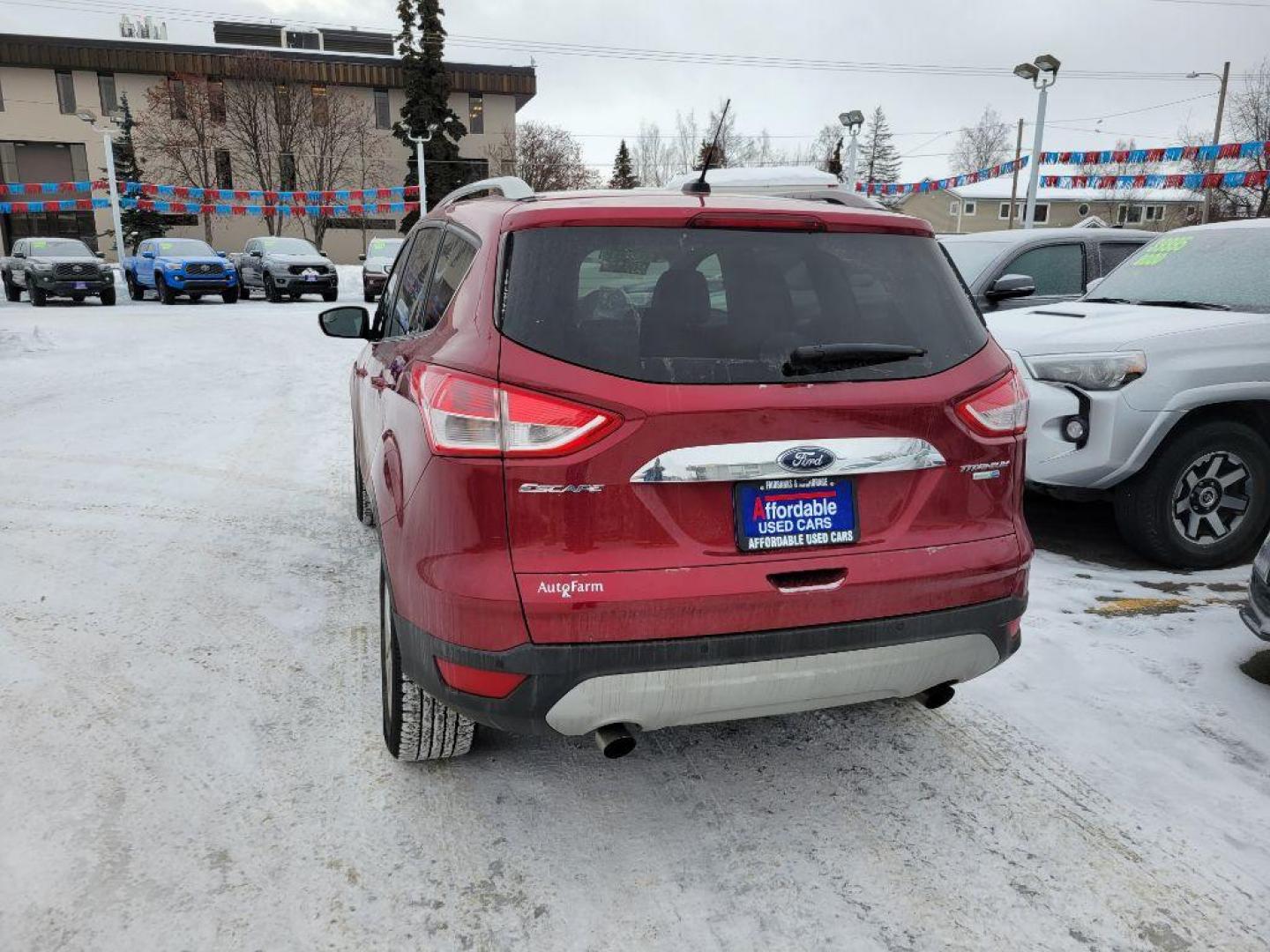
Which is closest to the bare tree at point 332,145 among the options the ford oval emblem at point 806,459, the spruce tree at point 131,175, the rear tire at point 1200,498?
the spruce tree at point 131,175

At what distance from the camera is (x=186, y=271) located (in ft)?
75.6

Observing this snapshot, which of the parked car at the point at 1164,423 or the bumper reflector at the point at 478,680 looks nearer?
the bumper reflector at the point at 478,680

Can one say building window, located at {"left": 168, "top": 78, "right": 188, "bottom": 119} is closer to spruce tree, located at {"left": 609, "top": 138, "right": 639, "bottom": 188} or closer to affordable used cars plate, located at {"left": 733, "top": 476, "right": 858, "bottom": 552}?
spruce tree, located at {"left": 609, "top": 138, "right": 639, "bottom": 188}

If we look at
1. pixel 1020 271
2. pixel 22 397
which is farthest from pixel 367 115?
pixel 1020 271

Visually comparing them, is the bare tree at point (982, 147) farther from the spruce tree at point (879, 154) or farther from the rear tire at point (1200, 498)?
the rear tire at point (1200, 498)

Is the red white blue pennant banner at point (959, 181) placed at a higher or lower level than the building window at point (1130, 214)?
lower

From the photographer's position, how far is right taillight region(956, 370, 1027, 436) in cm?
246

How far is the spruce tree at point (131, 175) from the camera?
1674 inches

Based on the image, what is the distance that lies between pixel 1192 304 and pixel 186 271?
2366cm

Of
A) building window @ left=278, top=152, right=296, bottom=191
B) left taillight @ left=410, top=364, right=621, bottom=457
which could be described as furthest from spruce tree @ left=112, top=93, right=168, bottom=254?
left taillight @ left=410, top=364, right=621, bottom=457

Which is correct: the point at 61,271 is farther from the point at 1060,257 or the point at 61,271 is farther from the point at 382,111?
the point at 382,111

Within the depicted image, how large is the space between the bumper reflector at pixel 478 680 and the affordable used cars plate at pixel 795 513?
0.67 m

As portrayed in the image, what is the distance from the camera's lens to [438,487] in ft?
7.41

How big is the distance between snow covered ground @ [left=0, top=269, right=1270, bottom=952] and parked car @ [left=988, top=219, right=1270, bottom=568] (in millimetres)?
457
